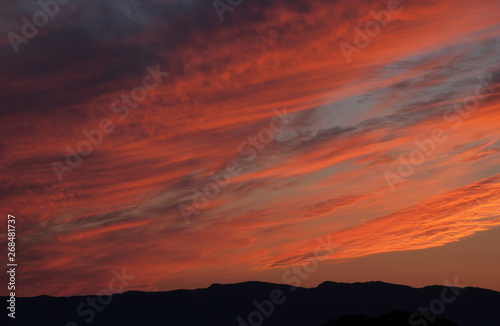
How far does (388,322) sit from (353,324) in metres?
4.49

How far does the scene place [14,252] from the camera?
52.9 metres

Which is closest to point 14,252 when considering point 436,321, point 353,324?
point 353,324

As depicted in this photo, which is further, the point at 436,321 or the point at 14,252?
the point at 436,321

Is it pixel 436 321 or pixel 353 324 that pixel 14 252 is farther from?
pixel 436 321

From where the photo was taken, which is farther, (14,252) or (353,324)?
(353,324)

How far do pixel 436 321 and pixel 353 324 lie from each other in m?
10.6

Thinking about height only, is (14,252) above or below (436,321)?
above

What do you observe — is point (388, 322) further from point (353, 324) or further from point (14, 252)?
point (14, 252)

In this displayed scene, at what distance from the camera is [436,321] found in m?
70.9

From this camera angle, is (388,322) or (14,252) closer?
(14,252)

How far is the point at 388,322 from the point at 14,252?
4500 centimetres

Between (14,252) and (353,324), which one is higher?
(14,252)

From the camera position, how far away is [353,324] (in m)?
71.3

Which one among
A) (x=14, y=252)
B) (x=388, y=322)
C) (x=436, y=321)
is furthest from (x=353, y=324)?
(x=14, y=252)
